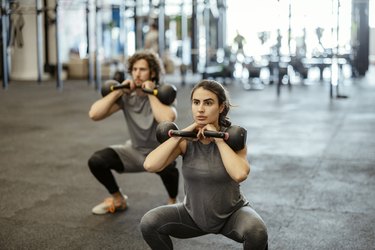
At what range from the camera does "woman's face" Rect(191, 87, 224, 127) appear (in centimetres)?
205

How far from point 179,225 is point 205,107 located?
1.46 feet

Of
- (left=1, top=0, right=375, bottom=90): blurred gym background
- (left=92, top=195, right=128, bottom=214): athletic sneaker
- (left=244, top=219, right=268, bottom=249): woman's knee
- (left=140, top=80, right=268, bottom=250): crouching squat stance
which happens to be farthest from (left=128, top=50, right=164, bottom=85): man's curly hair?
(left=1, top=0, right=375, bottom=90): blurred gym background

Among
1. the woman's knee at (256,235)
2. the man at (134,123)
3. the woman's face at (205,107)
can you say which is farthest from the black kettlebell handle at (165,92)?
the woman's knee at (256,235)

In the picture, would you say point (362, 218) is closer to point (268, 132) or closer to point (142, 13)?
point (268, 132)

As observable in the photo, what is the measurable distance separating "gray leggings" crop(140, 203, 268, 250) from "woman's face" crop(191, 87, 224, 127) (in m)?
0.35

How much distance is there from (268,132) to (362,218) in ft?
8.81

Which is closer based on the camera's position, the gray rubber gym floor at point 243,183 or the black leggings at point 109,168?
the gray rubber gym floor at point 243,183

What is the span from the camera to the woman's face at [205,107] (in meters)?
2.05

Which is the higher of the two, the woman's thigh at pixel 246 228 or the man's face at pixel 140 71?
the man's face at pixel 140 71

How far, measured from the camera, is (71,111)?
7.20 meters

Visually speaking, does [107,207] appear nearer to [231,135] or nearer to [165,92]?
[165,92]

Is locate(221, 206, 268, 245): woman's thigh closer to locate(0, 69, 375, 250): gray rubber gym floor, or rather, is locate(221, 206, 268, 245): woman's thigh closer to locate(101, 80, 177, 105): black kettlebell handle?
locate(0, 69, 375, 250): gray rubber gym floor

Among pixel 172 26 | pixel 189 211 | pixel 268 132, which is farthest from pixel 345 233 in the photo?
pixel 172 26

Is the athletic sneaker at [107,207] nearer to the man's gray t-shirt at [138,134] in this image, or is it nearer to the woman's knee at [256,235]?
the man's gray t-shirt at [138,134]
